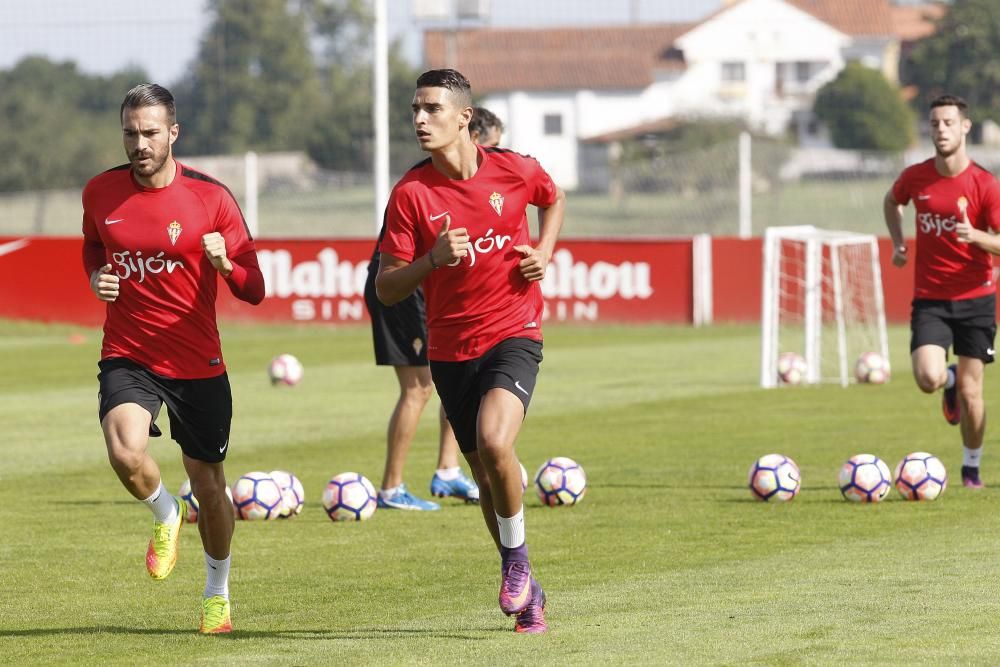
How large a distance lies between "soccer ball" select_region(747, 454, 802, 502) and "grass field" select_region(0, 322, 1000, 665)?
6.4 inches

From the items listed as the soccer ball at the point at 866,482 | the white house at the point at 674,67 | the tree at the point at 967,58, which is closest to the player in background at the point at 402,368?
the soccer ball at the point at 866,482

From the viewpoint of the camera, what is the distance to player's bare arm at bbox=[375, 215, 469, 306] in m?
7.16

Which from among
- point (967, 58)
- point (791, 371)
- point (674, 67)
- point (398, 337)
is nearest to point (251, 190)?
point (791, 371)

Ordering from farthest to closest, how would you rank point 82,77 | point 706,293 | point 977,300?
point 82,77, point 706,293, point 977,300

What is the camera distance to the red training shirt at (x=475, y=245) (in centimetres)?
755

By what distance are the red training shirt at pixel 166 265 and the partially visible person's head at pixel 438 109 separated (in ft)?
3.26

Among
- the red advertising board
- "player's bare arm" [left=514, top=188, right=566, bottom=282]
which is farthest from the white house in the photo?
"player's bare arm" [left=514, top=188, right=566, bottom=282]

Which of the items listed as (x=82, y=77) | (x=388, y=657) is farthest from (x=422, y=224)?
(x=82, y=77)

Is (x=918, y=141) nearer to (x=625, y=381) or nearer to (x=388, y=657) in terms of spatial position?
(x=625, y=381)

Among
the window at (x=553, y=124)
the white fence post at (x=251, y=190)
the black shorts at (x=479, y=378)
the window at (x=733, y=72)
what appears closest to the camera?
the black shorts at (x=479, y=378)

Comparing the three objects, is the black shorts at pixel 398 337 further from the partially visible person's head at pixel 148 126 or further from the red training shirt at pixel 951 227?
the partially visible person's head at pixel 148 126

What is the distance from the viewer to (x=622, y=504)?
11617 millimetres

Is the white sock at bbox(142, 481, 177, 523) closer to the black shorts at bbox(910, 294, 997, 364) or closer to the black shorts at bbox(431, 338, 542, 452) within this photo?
the black shorts at bbox(431, 338, 542, 452)

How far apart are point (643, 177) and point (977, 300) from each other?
28263mm
